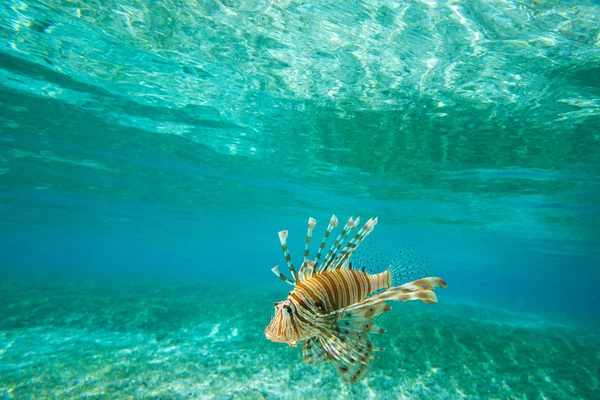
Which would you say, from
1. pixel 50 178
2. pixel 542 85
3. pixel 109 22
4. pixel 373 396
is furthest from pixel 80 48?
pixel 50 178

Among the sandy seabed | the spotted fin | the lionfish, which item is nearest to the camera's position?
the lionfish

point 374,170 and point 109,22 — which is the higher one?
point 109,22

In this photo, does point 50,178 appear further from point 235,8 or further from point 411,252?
point 411,252

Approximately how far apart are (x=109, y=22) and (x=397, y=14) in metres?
6.78

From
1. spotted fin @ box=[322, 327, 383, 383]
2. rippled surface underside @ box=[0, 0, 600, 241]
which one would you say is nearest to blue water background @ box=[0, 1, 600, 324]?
rippled surface underside @ box=[0, 0, 600, 241]

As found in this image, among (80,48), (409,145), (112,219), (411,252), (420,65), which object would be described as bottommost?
(112,219)

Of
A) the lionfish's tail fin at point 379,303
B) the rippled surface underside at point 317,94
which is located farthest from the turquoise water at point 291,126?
the lionfish's tail fin at point 379,303

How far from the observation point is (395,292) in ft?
6.97

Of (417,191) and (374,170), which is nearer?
(374,170)

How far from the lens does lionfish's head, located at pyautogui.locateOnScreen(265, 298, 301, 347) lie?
2.48 metres

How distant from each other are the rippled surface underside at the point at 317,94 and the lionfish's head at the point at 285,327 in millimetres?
6587

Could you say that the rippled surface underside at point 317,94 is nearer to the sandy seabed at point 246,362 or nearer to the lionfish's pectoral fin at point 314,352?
the lionfish's pectoral fin at point 314,352

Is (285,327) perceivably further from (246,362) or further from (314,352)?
(246,362)

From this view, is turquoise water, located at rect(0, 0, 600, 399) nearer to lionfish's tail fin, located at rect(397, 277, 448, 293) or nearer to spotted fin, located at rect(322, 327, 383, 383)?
spotted fin, located at rect(322, 327, 383, 383)
